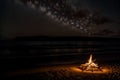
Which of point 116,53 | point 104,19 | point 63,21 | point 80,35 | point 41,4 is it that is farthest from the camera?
point 116,53

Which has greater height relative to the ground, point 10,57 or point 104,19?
point 104,19

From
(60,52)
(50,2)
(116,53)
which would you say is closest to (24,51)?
(60,52)

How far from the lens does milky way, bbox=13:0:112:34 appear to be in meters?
7.69

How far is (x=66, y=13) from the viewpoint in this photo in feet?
28.5

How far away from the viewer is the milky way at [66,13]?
7694 millimetres

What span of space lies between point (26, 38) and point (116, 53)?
221 inches

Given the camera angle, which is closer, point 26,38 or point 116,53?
point 26,38

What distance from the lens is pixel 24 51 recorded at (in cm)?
770

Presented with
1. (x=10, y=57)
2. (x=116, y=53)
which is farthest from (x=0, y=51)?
(x=116, y=53)

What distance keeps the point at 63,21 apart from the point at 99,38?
9.56 ft

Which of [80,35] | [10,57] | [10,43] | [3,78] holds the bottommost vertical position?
[3,78]

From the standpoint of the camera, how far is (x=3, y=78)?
508 centimetres

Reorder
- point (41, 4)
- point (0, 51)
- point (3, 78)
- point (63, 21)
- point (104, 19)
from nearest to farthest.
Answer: point (3, 78)
point (0, 51)
point (41, 4)
point (63, 21)
point (104, 19)

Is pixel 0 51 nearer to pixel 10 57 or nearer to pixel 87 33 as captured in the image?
pixel 10 57
